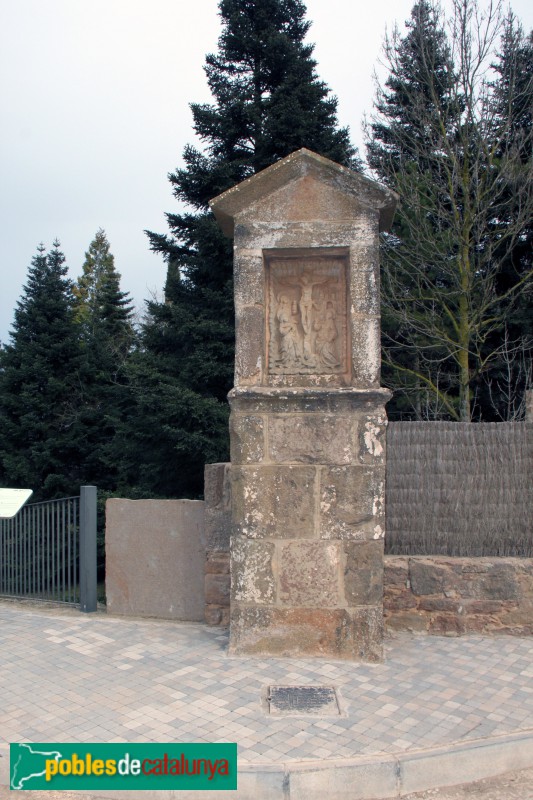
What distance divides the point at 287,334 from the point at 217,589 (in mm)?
2252

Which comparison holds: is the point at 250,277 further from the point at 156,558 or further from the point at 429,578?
the point at 429,578

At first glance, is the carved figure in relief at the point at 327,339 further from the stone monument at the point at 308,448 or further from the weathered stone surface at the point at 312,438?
the weathered stone surface at the point at 312,438

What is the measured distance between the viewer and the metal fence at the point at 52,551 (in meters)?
6.11

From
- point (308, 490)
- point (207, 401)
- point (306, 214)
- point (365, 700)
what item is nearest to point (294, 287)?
point (306, 214)

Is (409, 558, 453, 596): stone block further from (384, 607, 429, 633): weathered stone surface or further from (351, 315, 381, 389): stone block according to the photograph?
(351, 315, 381, 389): stone block

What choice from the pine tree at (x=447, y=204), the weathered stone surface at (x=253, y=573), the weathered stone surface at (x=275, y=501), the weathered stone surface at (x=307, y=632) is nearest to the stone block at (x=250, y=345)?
the weathered stone surface at (x=275, y=501)

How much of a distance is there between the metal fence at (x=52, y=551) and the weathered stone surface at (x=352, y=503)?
2379 mm

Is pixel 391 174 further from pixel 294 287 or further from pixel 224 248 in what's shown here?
pixel 294 287

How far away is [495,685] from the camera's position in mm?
4297

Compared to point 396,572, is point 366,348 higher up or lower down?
higher up

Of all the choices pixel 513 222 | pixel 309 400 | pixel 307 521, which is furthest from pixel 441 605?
→ pixel 513 222

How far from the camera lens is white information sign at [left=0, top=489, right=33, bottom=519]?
5.44 metres

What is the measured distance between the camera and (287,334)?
200 inches

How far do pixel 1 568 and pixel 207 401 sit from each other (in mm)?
7896
